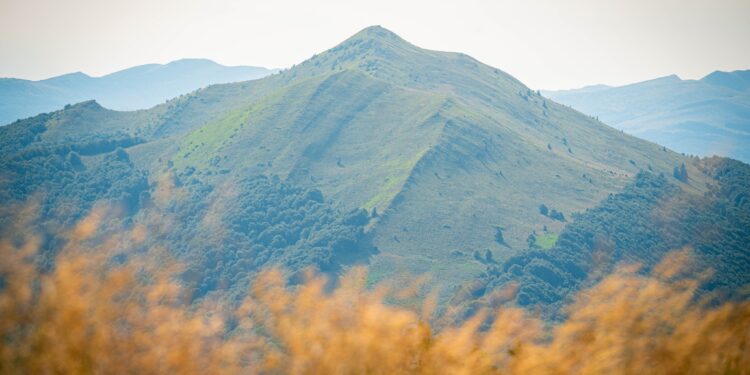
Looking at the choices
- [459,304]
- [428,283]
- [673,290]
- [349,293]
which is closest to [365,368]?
Answer: [349,293]

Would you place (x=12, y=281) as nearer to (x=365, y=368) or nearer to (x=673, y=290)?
(x=365, y=368)

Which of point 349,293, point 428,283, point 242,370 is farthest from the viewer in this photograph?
point 428,283

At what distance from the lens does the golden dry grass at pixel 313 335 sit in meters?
14.0

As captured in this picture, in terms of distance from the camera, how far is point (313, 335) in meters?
15.9

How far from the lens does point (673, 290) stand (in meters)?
18.9

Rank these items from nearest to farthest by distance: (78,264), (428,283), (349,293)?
(78,264)
(349,293)
(428,283)

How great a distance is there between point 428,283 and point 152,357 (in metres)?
160

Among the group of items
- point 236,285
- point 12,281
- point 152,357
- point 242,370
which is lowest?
point 236,285

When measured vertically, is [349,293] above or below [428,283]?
above

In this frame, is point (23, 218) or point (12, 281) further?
point (23, 218)

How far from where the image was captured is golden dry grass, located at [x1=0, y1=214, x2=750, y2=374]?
1398 centimetres

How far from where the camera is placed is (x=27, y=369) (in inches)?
533

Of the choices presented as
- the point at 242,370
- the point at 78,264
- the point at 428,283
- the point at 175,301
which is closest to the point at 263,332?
the point at 242,370

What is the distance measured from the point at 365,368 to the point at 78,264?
20.3 feet
